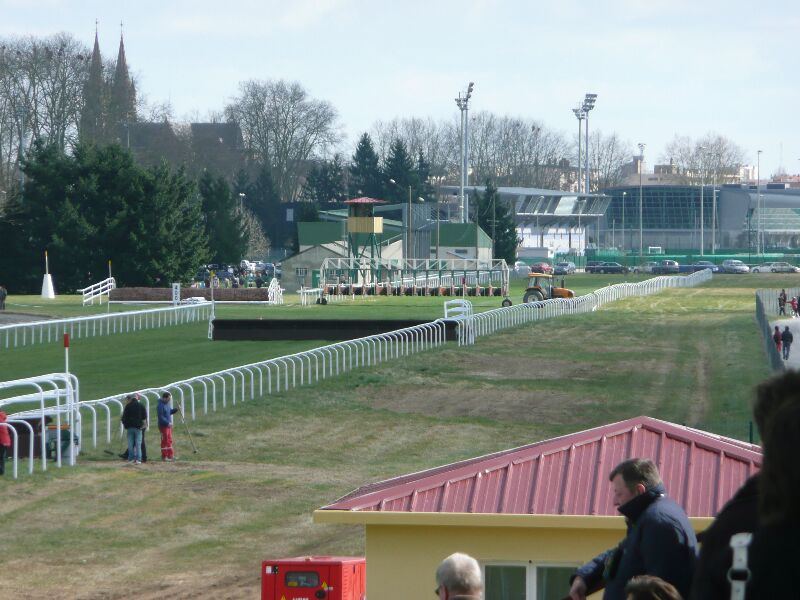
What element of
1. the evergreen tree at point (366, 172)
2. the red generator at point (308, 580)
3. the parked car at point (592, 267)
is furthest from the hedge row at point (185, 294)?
the evergreen tree at point (366, 172)

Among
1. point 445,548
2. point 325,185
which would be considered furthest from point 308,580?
point 325,185

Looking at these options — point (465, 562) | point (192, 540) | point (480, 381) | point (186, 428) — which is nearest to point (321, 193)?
point (480, 381)

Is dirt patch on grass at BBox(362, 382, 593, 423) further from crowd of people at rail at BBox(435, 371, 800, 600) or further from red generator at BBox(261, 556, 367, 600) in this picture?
crowd of people at rail at BBox(435, 371, 800, 600)

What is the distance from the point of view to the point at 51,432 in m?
19.1

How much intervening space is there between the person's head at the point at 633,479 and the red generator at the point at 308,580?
5.33 metres

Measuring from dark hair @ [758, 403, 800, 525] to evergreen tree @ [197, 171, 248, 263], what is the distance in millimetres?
78916

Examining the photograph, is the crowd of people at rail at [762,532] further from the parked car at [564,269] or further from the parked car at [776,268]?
the parked car at [776,268]

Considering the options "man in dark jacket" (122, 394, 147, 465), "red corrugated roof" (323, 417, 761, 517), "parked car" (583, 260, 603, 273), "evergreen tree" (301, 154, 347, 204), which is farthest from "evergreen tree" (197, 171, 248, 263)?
"red corrugated roof" (323, 417, 761, 517)

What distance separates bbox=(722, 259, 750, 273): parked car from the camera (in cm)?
10638

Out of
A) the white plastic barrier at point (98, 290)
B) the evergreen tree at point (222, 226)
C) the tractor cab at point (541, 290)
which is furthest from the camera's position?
the evergreen tree at point (222, 226)

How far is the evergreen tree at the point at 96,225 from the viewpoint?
6500 cm

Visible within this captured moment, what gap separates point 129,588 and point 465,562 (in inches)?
353

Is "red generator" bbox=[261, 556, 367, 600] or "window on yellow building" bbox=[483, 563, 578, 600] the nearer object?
"window on yellow building" bbox=[483, 563, 578, 600]

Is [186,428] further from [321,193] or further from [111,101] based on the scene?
[321,193]
